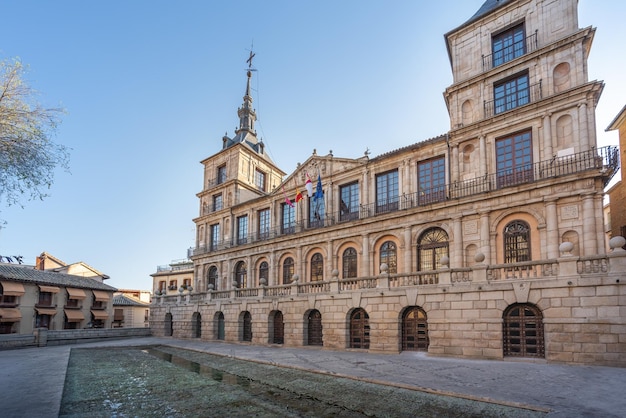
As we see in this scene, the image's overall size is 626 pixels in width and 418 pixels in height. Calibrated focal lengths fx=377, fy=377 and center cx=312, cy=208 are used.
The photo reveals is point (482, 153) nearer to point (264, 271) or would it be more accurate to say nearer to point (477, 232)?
point (477, 232)

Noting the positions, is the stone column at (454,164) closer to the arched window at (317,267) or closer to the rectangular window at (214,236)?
the arched window at (317,267)

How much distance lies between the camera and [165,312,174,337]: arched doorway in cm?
3362

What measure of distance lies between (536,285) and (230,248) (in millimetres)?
24301

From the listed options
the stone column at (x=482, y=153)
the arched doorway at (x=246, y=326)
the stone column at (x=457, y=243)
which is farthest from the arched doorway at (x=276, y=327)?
the stone column at (x=482, y=153)

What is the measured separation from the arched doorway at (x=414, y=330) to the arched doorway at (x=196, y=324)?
18937 millimetres

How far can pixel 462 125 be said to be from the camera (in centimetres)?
2139

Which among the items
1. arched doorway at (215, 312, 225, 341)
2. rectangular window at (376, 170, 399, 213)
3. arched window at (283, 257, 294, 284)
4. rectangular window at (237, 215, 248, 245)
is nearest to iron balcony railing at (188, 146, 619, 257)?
rectangular window at (376, 170, 399, 213)

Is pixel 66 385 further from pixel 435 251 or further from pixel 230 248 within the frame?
pixel 230 248

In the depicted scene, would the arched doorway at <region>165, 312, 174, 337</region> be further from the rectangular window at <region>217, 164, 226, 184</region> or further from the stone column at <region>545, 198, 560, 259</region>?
the stone column at <region>545, 198, 560, 259</region>

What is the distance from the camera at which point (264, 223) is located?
3272 centimetres

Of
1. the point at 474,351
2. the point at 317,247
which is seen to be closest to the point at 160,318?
the point at 317,247

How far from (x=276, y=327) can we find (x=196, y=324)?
32.0 feet

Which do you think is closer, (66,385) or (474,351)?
(66,385)

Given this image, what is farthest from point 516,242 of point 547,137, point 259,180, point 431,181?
point 259,180
